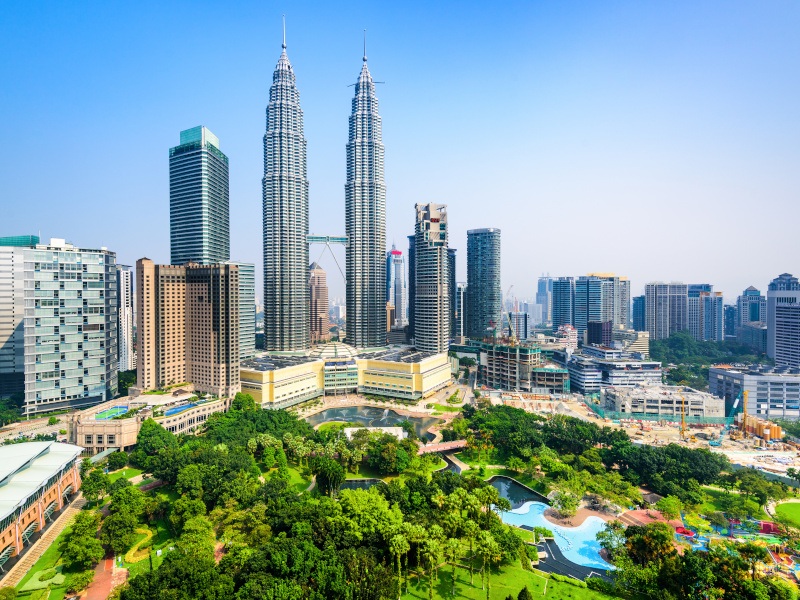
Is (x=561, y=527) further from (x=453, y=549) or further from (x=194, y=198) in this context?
(x=194, y=198)

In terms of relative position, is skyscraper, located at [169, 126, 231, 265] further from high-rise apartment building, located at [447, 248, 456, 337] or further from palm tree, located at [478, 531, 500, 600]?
palm tree, located at [478, 531, 500, 600]

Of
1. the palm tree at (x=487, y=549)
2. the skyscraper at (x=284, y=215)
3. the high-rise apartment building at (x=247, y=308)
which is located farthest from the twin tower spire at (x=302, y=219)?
the palm tree at (x=487, y=549)

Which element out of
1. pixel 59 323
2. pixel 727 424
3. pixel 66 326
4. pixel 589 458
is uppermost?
pixel 59 323

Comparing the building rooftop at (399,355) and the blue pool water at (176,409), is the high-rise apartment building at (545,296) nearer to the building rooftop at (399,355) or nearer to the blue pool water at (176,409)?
the building rooftop at (399,355)

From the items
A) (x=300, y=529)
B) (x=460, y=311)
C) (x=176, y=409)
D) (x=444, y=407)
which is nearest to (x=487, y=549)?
(x=300, y=529)

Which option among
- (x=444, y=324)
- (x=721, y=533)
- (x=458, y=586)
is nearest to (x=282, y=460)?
(x=458, y=586)

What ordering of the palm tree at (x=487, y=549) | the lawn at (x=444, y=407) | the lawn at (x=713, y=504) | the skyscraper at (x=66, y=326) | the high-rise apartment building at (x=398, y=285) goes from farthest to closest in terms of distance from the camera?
1. the high-rise apartment building at (x=398, y=285)
2. the lawn at (x=444, y=407)
3. the skyscraper at (x=66, y=326)
4. the lawn at (x=713, y=504)
5. the palm tree at (x=487, y=549)
